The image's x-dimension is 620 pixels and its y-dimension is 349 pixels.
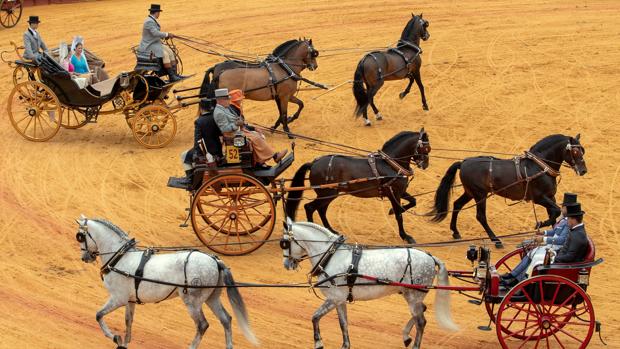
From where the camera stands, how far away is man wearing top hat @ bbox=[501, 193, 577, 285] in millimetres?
12719

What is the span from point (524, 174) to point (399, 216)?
2.02 metres

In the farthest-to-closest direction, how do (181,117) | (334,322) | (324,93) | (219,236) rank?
(324,93) → (181,117) → (219,236) → (334,322)

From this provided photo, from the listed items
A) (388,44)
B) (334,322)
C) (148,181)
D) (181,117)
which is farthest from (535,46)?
(334,322)

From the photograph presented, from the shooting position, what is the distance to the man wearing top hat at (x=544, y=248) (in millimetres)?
12719

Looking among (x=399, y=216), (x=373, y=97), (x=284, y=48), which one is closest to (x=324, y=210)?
(x=399, y=216)

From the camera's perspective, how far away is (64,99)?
2023 centimetres

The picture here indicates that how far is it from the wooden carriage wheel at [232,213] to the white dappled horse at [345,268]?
8.36ft

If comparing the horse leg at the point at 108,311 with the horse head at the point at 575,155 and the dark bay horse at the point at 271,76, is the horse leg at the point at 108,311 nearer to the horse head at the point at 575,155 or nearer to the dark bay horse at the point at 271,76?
the horse head at the point at 575,155

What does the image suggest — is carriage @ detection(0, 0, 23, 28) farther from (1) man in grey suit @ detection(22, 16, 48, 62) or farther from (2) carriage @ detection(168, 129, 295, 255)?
(2) carriage @ detection(168, 129, 295, 255)

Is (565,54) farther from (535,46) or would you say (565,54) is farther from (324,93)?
(324,93)

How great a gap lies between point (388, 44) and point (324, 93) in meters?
3.59

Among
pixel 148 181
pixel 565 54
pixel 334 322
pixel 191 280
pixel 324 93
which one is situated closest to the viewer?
pixel 191 280

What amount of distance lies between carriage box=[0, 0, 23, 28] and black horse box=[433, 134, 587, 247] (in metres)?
15.5

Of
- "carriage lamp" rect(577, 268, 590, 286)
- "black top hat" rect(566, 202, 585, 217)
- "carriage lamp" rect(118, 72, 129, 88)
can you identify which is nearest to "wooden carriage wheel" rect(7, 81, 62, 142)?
"carriage lamp" rect(118, 72, 129, 88)
